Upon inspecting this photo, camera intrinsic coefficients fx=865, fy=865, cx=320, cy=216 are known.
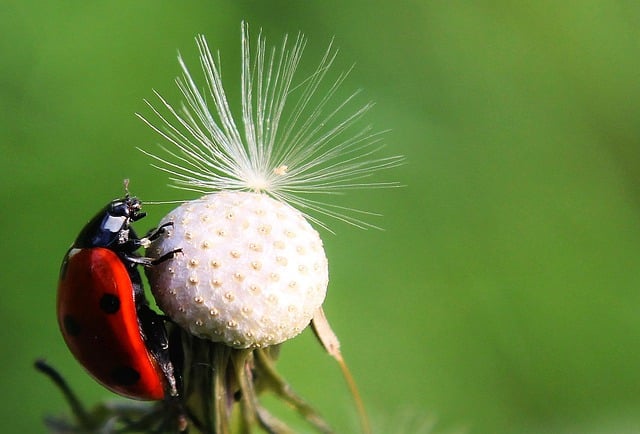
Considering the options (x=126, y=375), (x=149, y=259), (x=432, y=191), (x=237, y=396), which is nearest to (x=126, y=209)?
(x=149, y=259)

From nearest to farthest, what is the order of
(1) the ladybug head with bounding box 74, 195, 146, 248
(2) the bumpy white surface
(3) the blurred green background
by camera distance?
(2) the bumpy white surface, (1) the ladybug head with bounding box 74, 195, 146, 248, (3) the blurred green background

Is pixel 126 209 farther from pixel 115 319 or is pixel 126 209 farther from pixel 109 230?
pixel 115 319

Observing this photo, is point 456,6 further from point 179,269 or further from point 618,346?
point 179,269

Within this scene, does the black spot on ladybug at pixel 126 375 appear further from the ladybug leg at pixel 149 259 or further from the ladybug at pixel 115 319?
the ladybug leg at pixel 149 259

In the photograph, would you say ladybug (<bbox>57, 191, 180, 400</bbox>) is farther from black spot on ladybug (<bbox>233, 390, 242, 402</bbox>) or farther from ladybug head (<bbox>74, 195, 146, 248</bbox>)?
black spot on ladybug (<bbox>233, 390, 242, 402</bbox>)

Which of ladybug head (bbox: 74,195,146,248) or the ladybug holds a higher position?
ladybug head (bbox: 74,195,146,248)

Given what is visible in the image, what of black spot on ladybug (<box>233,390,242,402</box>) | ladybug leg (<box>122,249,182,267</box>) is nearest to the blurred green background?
black spot on ladybug (<box>233,390,242,402</box>)

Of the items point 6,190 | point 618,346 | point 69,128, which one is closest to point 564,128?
point 618,346

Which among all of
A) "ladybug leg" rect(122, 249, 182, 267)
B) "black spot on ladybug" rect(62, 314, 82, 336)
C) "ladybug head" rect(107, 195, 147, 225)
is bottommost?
"black spot on ladybug" rect(62, 314, 82, 336)

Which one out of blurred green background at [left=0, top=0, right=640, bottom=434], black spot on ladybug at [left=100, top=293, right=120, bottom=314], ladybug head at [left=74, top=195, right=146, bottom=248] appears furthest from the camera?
blurred green background at [left=0, top=0, right=640, bottom=434]
